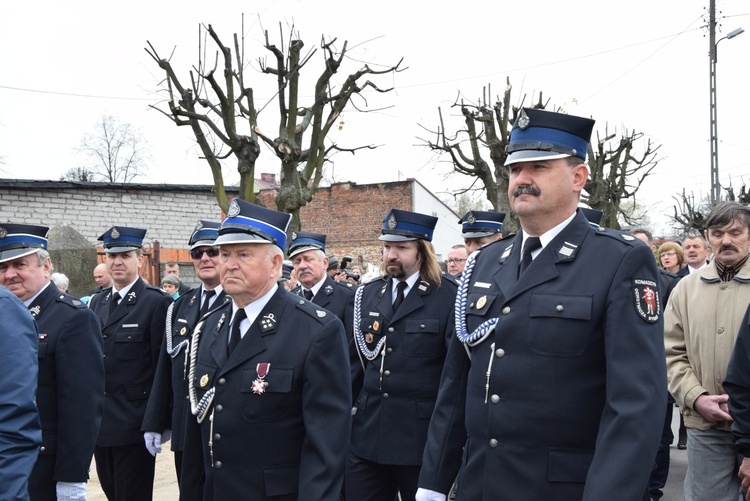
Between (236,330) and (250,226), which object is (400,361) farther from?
(250,226)

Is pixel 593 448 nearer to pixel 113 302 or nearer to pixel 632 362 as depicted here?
pixel 632 362

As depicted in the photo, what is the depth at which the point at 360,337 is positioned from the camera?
5395 mm

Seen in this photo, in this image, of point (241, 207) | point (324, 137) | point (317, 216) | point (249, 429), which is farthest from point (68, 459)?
point (317, 216)

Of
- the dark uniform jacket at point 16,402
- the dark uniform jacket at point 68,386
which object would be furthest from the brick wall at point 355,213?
the dark uniform jacket at point 16,402

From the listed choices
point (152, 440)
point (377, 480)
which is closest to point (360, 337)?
point (377, 480)

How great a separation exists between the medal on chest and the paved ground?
160 inches

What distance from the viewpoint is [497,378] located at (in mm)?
2773

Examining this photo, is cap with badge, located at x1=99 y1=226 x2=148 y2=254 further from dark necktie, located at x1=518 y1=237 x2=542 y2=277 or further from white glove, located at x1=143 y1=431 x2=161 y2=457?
dark necktie, located at x1=518 y1=237 x2=542 y2=277

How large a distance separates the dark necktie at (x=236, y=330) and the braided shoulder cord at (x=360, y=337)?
1.76 metres

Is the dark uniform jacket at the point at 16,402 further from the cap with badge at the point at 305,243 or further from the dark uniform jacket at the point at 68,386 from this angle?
the cap with badge at the point at 305,243

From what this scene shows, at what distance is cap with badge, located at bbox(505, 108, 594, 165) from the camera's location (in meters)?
2.87

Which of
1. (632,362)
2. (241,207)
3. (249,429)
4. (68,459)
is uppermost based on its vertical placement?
(241,207)

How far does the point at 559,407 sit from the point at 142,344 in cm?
417

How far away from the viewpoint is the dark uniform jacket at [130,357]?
561 cm
